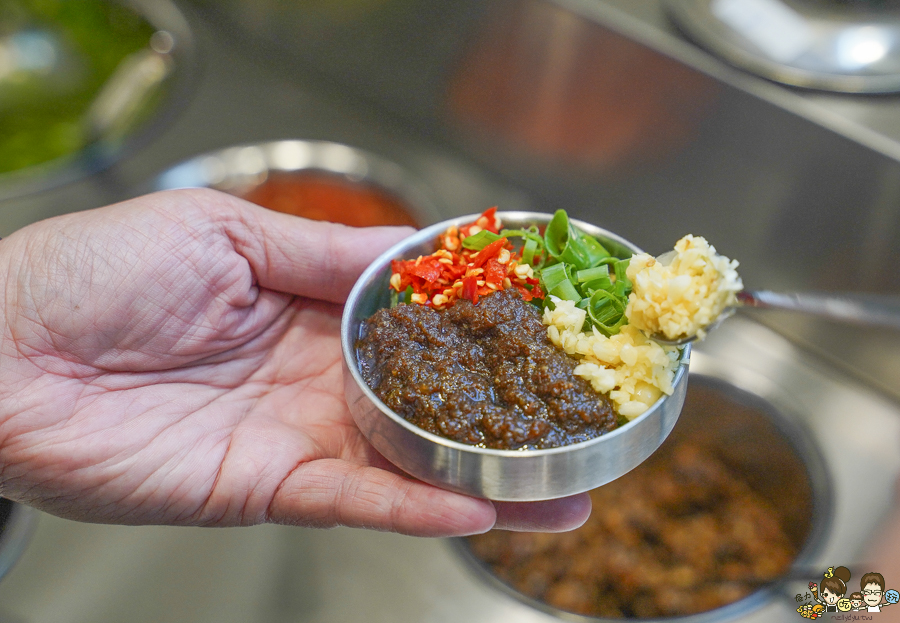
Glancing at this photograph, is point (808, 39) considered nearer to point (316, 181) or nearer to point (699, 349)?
point (699, 349)

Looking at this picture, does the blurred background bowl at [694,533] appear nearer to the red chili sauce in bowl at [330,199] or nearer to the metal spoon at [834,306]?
the metal spoon at [834,306]

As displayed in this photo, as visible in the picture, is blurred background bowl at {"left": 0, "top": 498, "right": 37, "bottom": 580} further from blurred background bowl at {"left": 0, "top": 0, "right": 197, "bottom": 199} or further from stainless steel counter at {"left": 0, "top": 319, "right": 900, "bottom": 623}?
blurred background bowl at {"left": 0, "top": 0, "right": 197, "bottom": 199}

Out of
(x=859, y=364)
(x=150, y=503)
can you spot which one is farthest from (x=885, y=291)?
(x=150, y=503)

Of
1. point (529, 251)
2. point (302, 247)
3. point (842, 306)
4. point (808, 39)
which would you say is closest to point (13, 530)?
point (302, 247)

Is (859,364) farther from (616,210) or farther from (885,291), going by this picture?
(616,210)

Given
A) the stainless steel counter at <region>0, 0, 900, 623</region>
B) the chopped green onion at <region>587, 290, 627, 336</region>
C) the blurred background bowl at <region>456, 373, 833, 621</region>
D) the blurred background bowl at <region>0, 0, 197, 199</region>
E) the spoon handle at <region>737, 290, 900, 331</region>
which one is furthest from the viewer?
the blurred background bowl at <region>0, 0, 197, 199</region>

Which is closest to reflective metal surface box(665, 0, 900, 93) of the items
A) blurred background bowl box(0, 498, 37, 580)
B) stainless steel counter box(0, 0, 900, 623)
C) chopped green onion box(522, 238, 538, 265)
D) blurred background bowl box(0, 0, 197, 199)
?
stainless steel counter box(0, 0, 900, 623)

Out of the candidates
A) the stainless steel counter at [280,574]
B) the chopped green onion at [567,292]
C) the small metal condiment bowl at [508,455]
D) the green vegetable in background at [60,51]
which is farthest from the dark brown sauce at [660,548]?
the green vegetable in background at [60,51]
